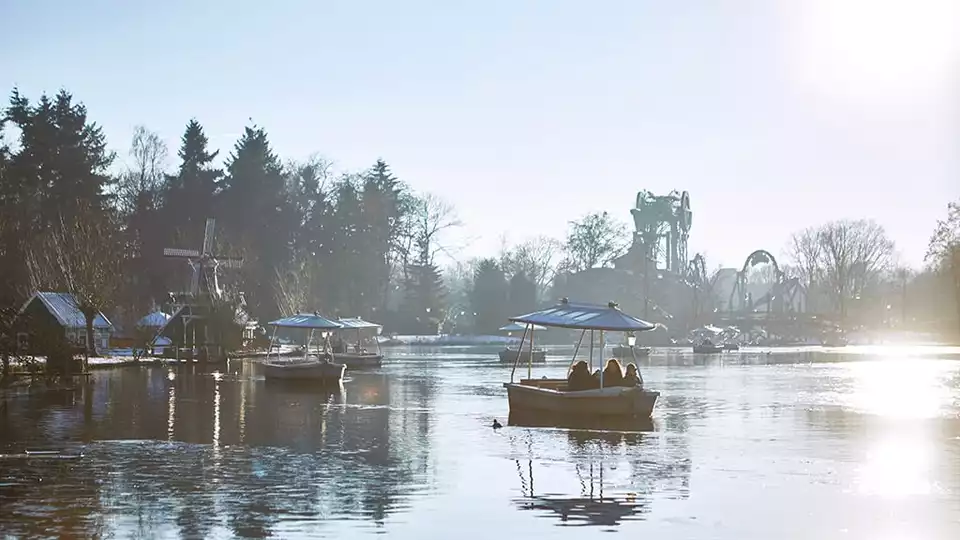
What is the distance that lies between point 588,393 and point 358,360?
39.4 meters

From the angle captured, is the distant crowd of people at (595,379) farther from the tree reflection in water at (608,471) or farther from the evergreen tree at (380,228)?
the evergreen tree at (380,228)

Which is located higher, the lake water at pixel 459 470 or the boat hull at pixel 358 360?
the boat hull at pixel 358 360

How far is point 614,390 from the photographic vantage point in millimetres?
33250

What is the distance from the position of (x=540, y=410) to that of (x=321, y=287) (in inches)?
3181

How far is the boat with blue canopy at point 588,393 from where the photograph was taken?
33.5 metres

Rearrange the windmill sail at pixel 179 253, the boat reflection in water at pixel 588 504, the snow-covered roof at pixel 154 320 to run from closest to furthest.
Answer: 1. the boat reflection in water at pixel 588 504
2. the windmill sail at pixel 179 253
3. the snow-covered roof at pixel 154 320

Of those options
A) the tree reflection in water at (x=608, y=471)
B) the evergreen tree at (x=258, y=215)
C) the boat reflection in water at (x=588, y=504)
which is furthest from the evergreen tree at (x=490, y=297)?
the boat reflection in water at (x=588, y=504)

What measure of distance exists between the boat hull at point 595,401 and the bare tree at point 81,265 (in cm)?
3693

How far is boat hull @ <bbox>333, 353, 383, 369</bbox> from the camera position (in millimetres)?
71000

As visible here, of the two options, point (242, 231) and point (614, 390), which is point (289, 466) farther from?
point (242, 231)

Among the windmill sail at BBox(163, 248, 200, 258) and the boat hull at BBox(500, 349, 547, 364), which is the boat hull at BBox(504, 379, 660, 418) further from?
the windmill sail at BBox(163, 248, 200, 258)

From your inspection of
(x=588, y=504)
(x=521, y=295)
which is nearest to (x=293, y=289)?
(x=521, y=295)

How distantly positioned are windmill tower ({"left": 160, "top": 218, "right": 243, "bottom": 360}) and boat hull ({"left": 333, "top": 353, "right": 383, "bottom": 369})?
29.0ft

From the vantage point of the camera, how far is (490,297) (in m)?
134
